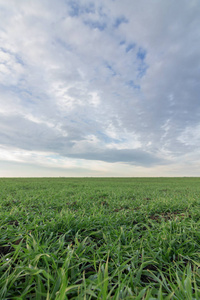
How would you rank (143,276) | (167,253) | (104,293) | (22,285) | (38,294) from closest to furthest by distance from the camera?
(104,293) → (38,294) → (22,285) → (143,276) → (167,253)

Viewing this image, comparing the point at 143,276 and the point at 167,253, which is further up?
the point at 167,253

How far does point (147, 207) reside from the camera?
4.88 metres

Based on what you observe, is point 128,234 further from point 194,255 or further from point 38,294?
point 38,294

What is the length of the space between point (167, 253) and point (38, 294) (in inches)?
70.7

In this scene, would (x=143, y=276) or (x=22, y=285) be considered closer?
(x=22, y=285)

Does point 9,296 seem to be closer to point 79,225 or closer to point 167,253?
point 79,225

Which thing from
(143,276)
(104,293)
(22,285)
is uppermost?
(104,293)

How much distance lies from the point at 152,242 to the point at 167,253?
0.45 m

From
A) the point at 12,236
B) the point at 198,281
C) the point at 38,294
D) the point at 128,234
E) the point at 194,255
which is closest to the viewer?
the point at 38,294

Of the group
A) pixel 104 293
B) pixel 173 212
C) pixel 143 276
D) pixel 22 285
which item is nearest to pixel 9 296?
pixel 22 285

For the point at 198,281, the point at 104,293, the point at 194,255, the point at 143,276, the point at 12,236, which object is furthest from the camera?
the point at 12,236

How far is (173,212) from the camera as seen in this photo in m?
4.67

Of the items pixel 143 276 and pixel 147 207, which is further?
pixel 147 207

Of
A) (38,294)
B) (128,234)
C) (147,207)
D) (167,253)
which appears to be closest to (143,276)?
(167,253)
